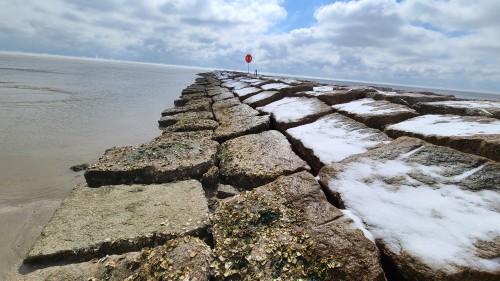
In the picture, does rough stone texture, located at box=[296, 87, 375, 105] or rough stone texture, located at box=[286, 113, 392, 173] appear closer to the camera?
rough stone texture, located at box=[286, 113, 392, 173]

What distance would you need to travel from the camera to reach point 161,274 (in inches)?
40.6

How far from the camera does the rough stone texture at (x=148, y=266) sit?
40.7 inches

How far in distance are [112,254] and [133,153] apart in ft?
3.44

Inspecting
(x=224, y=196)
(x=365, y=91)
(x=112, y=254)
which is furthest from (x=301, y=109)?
(x=112, y=254)

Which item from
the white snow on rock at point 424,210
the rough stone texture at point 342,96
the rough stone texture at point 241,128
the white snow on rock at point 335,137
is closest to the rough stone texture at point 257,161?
the white snow on rock at point 335,137

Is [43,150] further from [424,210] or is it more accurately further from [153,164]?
[424,210]

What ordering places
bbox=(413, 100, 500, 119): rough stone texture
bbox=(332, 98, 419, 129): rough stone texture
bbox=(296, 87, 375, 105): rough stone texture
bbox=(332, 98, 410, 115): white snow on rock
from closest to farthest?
bbox=(413, 100, 500, 119): rough stone texture < bbox=(332, 98, 419, 129): rough stone texture < bbox=(332, 98, 410, 115): white snow on rock < bbox=(296, 87, 375, 105): rough stone texture

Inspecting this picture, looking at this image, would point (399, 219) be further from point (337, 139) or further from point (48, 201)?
point (48, 201)

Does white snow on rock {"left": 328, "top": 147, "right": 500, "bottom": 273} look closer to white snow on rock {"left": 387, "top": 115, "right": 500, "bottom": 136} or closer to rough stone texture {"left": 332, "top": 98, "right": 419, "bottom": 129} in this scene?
white snow on rock {"left": 387, "top": 115, "right": 500, "bottom": 136}

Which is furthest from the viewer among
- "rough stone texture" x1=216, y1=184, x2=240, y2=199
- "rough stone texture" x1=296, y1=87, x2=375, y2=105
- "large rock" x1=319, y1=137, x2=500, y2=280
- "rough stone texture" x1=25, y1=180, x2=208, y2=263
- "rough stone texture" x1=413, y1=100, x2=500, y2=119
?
"rough stone texture" x1=296, y1=87, x2=375, y2=105

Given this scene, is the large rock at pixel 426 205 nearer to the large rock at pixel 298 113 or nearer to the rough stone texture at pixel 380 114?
the rough stone texture at pixel 380 114

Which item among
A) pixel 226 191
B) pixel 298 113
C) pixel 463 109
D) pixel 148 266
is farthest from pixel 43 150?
pixel 463 109

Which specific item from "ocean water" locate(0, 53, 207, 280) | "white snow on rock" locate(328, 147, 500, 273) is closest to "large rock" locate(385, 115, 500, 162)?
"white snow on rock" locate(328, 147, 500, 273)

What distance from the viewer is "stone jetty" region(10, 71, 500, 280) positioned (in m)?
0.98
